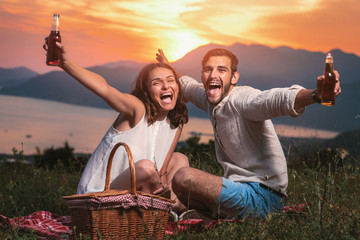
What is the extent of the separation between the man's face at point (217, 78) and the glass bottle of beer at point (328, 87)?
1.17 meters

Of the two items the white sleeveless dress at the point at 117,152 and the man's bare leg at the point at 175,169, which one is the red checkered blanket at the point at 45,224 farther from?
the man's bare leg at the point at 175,169

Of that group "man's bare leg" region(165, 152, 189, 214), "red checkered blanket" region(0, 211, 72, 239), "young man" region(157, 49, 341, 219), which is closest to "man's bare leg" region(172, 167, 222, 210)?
"young man" region(157, 49, 341, 219)

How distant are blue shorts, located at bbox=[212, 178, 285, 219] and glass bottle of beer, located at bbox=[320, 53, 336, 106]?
109 centimetres

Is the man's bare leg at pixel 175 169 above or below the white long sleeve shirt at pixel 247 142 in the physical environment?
below

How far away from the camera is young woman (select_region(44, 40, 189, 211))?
3.93m

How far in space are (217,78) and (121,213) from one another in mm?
1582

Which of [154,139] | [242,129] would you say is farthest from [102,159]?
[242,129]

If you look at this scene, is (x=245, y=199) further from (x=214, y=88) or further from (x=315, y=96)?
(x=315, y=96)

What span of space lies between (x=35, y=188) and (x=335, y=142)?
13.4 ft

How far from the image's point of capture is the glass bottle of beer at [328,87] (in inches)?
129

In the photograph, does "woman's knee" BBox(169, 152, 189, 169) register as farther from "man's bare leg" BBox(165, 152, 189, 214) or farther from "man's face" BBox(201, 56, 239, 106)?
"man's face" BBox(201, 56, 239, 106)

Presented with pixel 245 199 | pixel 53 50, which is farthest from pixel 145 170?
pixel 53 50

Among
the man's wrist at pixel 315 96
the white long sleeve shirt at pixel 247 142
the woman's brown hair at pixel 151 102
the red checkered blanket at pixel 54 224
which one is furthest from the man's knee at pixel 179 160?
the man's wrist at pixel 315 96

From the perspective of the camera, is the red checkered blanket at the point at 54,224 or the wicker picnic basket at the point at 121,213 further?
the red checkered blanket at the point at 54,224
